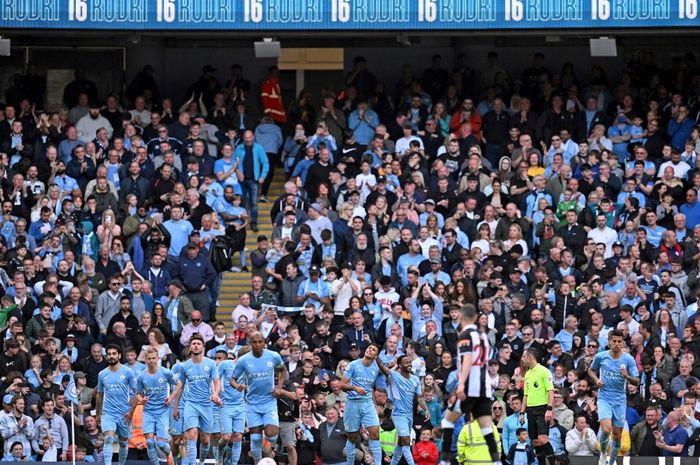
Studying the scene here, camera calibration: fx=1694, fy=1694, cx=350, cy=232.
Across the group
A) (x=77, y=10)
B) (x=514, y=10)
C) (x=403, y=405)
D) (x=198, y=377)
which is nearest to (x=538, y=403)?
(x=403, y=405)

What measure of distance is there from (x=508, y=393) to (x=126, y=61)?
1435 cm

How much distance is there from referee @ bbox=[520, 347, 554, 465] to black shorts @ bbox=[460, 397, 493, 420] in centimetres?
492

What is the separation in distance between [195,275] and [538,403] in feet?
25.4

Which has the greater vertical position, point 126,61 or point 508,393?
point 126,61

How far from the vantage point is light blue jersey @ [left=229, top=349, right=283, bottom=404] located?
2573 centimetres

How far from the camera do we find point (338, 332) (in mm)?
30281

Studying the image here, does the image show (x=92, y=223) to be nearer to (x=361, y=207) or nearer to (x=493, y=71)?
(x=361, y=207)

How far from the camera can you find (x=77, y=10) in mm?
34750

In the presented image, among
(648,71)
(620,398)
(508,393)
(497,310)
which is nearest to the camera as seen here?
(620,398)

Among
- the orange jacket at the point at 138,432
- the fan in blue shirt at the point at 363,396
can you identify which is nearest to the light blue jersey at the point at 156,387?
the orange jacket at the point at 138,432

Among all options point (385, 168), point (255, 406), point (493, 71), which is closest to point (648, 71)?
point (493, 71)

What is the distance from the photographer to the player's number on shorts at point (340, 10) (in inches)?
1372

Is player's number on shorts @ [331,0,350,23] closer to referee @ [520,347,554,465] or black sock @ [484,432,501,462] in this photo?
referee @ [520,347,554,465]

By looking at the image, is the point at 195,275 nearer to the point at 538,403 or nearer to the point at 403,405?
the point at 403,405
